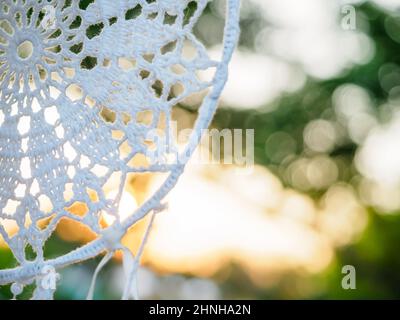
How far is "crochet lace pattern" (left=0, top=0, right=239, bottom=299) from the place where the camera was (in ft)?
2.21

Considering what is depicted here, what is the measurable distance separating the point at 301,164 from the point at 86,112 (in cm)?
278

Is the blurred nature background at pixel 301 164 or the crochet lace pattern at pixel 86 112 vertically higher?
the blurred nature background at pixel 301 164

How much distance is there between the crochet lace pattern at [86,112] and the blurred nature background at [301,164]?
2.04 metres

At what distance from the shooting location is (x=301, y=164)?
11.2ft

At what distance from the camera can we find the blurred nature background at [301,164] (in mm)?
3055

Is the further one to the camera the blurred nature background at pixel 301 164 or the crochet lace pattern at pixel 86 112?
the blurred nature background at pixel 301 164

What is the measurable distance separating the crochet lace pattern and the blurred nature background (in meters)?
2.04

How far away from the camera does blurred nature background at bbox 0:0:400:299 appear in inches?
120

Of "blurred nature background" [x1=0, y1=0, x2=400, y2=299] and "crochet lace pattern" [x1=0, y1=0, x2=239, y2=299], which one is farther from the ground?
"blurred nature background" [x1=0, y1=0, x2=400, y2=299]

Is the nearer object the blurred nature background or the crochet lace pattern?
the crochet lace pattern

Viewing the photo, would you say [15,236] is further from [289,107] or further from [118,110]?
[289,107]
